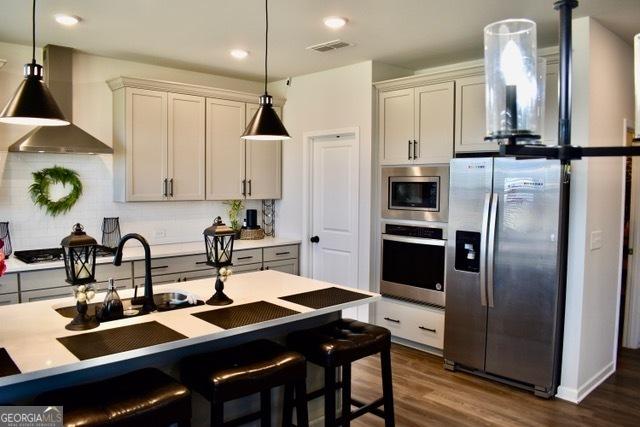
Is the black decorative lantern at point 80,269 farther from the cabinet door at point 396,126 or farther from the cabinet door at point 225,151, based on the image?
the cabinet door at point 396,126

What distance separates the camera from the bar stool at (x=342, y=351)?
8.04 feet

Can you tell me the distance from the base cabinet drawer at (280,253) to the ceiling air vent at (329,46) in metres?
2.05

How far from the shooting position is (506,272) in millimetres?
3635

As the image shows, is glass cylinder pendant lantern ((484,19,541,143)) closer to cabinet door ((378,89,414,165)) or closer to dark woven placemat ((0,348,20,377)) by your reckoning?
dark woven placemat ((0,348,20,377))

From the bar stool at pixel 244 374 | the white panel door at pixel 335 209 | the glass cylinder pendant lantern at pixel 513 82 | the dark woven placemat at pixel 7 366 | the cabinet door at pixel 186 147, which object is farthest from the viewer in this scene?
the white panel door at pixel 335 209

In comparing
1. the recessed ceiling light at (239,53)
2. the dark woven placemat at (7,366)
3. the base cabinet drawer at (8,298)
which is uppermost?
the recessed ceiling light at (239,53)

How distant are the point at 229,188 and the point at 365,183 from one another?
1454 millimetres

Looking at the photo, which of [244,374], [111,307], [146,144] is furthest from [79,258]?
[146,144]

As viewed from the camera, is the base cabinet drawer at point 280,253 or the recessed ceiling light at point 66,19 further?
the base cabinet drawer at point 280,253

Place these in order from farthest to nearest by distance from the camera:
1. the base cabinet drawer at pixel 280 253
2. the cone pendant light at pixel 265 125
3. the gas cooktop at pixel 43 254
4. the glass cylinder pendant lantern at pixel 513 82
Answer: the base cabinet drawer at pixel 280 253
the gas cooktop at pixel 43 254
the cone pendant light at pixel 265 125
the glass cylinder pendant lantern at pixel 513 82

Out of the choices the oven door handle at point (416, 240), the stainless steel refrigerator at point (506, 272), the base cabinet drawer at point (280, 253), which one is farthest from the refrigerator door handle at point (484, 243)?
the base cabinet drawer at point (280, 253)

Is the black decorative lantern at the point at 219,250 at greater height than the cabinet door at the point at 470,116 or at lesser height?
lesser

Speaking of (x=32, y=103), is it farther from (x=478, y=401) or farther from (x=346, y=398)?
(x=478, y=401)

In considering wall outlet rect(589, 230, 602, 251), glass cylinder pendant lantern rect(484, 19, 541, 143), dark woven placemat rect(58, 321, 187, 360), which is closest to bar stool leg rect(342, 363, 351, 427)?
dark woven placemat rect(58, 321, 187, 360)
